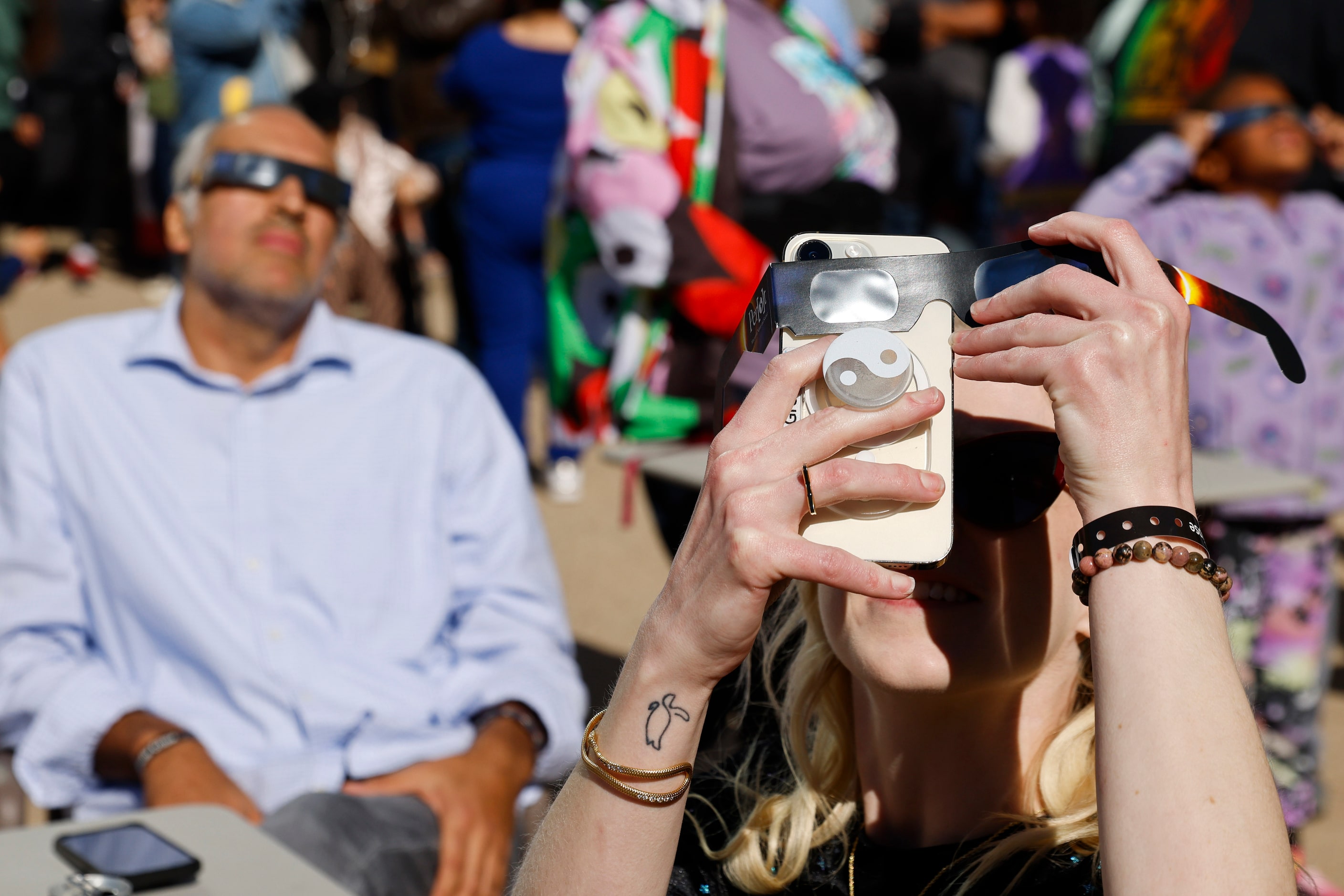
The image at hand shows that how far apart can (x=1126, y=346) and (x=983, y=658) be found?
411mm

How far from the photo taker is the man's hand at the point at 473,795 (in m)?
2.08

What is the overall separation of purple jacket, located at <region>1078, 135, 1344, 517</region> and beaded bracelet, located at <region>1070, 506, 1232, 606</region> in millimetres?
2207

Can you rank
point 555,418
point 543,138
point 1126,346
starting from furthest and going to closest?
point 543,138 → point 555,418 → point 1126,346

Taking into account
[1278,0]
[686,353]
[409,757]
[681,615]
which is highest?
[1278,0]

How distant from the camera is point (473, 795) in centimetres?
216

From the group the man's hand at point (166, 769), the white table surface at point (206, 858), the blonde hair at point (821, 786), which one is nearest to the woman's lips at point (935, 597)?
the blonde hair at point (821, 786)

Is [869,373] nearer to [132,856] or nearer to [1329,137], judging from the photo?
[132,856]

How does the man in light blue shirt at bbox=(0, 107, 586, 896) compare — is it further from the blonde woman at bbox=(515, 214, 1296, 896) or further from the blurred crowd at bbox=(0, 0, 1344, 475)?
the blonde woman at bbox=(515, 214, 1296, 896)

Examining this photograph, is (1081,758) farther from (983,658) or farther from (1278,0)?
(1278,0)

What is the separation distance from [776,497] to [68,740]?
162 cm

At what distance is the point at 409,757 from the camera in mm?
2258

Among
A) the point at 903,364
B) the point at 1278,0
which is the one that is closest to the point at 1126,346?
the point at 903,364

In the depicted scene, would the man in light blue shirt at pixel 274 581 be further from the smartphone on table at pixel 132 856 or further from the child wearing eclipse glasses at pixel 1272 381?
the child wearing eclipse glasses at pixel 1272 381

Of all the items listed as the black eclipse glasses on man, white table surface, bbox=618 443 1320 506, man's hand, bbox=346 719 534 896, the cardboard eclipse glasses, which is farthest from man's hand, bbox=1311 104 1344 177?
the cardboard eclipse glasses
